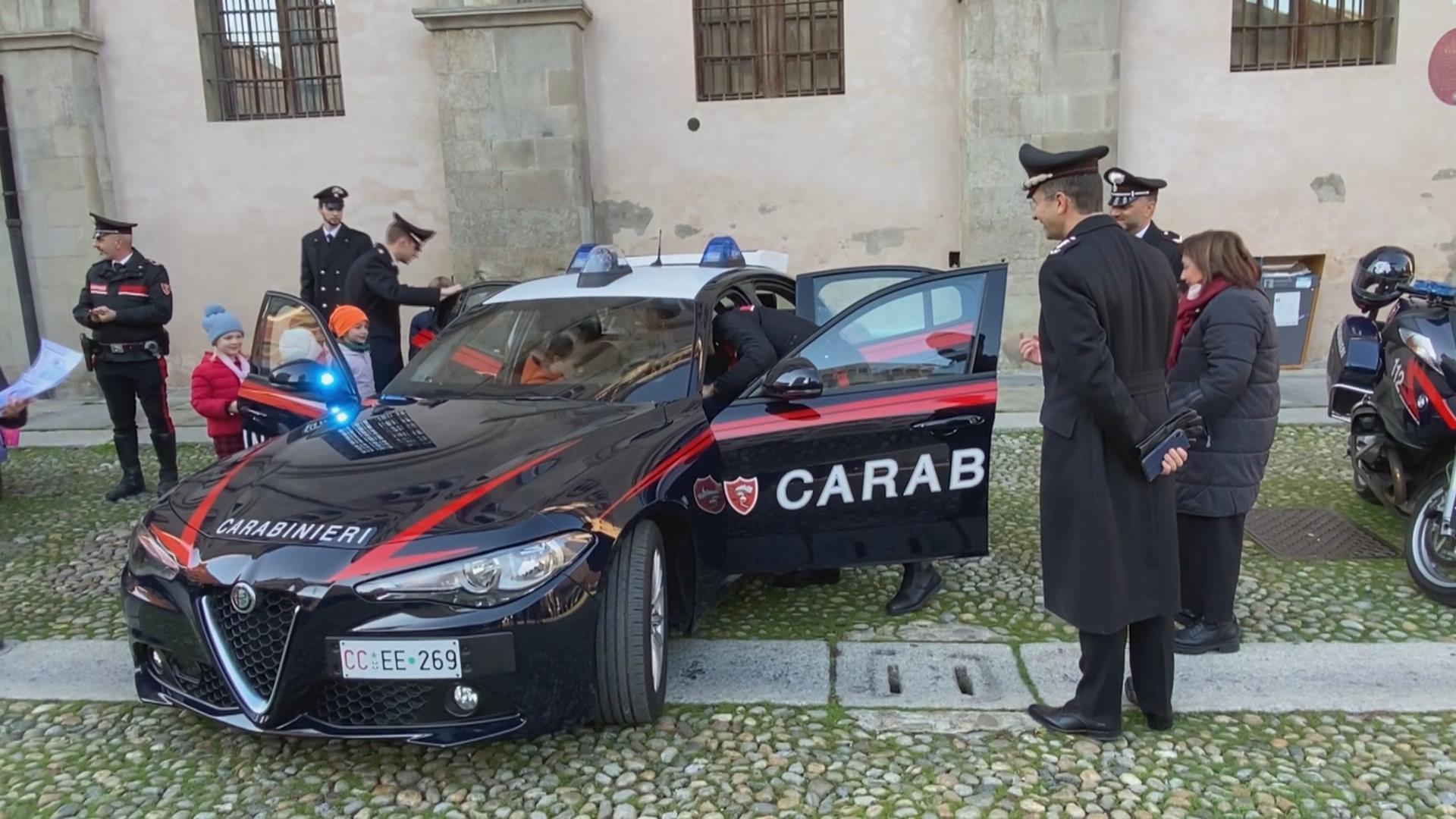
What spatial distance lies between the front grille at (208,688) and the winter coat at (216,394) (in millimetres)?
2671

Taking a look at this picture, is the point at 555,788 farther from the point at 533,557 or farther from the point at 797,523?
the point at 797,523

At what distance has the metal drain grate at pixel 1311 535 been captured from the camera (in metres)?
4.91

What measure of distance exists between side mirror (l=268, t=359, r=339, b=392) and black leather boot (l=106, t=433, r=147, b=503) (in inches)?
104

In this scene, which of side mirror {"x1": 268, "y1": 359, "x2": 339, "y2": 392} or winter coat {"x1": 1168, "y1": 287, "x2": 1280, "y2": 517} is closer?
winter coat {"x1": 1168, "y1": 287, "x2": 1280, "y2": 517}

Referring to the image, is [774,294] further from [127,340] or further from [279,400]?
[127,340]

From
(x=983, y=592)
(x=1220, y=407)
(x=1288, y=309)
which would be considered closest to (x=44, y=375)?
(x=983, y=592)

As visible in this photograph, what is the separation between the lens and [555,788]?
3.02 m

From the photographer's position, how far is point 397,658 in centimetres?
279

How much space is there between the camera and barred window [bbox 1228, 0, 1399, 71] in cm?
974

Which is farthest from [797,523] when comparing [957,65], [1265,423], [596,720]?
[957,65]

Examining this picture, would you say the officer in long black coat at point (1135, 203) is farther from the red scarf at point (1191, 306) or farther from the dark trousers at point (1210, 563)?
the dark trousers at point (1210, 563)

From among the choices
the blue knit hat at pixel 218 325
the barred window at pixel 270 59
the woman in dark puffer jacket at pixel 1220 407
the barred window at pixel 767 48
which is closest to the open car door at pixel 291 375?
the blue knit hat at pixel 218 325

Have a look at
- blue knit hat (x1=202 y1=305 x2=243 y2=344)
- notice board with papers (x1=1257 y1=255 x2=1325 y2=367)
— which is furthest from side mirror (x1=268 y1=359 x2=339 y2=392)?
notice board with papers (x1=1257 y1=255 x2=1325 y2=367)

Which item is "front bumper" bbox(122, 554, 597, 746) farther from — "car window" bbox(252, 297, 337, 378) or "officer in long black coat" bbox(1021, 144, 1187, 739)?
"car window" bbox(252, 297, 337, 378)
